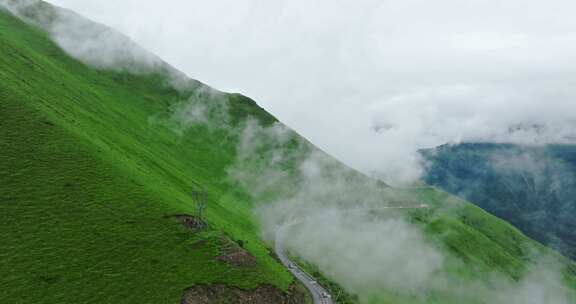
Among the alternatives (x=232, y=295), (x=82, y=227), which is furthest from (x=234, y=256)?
(x=82, y=227)

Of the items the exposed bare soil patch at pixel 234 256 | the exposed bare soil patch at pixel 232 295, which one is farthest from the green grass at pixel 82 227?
the exposed bare soil patch at pixel 234 256

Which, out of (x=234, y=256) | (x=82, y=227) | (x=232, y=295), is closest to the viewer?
(x=232, y=295)

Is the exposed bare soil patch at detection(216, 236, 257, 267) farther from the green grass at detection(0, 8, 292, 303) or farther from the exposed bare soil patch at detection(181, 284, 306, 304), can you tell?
the exposed bare soil patch at detection(181, 284, 306, 304)

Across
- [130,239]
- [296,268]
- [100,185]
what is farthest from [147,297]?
[296,268]

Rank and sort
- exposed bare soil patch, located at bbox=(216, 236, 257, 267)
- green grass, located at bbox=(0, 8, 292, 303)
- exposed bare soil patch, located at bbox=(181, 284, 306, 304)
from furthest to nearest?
exposed bare soil patch, located at bbox=(216, 236, 257, 267) → exposed bare soil patch, located at bbox=(181, 284, 306, 304) → green grass, located at bbox=(0, 8, 292, 303)

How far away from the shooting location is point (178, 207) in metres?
104

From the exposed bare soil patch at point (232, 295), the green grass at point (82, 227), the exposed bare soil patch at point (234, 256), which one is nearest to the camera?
the green grass at point (82, 227)

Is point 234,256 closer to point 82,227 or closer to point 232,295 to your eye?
point 232,295

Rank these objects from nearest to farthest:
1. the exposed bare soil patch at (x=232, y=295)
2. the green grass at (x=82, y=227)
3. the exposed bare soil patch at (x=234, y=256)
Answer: the green grass at (x=82, y=227) < the exposed bare soil patch at (x=232, y=295) < the exposed bare soil patch at (x=234, y=256)

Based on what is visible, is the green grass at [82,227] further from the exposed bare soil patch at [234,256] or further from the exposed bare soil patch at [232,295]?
the exposed bare soil patch at [234,256]

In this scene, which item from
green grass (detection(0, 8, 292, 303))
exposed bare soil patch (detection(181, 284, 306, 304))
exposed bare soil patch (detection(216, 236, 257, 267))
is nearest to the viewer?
green grass (detection(0, 8, 292, 303))

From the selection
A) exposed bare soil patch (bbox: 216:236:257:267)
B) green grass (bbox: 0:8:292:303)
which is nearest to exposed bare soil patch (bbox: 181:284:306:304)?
green grass (bbox: 0:8:292:303)

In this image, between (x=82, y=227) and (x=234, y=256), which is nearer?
(x=82, y=227)

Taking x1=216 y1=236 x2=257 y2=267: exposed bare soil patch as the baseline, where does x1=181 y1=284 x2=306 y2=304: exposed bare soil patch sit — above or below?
below
